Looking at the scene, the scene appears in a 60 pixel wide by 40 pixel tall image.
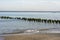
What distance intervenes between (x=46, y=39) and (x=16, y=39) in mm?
2721

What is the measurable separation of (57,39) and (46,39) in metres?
1.00

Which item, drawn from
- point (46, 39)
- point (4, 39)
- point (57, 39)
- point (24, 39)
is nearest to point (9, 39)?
point (4, 39)

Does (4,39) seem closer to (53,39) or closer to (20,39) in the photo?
(20,39)

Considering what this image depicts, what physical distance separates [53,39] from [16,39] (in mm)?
3392

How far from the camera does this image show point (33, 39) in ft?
Answer: 42.5

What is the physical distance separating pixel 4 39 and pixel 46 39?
12.5 feet

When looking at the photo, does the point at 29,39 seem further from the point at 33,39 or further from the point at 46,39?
the point at 46,39

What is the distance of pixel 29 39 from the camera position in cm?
1302

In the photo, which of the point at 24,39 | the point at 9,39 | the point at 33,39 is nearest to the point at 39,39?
the point at 33,39

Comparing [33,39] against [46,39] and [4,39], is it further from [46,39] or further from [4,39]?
[4,39]

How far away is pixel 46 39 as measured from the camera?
41.8 ft

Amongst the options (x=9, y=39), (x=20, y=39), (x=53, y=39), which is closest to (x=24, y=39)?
(x=20, y=39)

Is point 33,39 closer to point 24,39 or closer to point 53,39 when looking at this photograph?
point 24,39

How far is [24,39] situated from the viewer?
1312 centimetres
